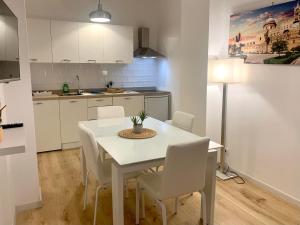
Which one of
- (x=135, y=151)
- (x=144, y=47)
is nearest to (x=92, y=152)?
(x=135, y=151)

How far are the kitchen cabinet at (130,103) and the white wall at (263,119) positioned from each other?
1.59m

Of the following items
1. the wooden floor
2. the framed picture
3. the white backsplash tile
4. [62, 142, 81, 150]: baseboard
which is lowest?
the wooden floor

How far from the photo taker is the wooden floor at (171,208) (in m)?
2.37

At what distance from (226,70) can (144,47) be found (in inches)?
93.3

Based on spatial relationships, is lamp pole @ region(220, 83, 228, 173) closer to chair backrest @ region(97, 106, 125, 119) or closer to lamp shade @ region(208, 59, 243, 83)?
lamp shade @ region(208, 59, 243, 83)

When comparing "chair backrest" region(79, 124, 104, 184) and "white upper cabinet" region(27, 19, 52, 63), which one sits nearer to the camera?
"chair backrest" region(79, 124, 104, 184)

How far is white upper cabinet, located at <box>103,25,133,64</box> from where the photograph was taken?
4.62 metres

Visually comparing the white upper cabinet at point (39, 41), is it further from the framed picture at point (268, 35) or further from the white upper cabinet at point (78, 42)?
the framed picture at point (268, 35)

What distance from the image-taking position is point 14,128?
1.37 metres

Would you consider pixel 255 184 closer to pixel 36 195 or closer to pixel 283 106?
pixel 283 106

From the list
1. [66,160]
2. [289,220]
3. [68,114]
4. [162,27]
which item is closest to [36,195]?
[66,160]

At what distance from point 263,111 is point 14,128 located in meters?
2.53

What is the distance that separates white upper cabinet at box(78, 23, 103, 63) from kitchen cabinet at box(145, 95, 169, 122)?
47.3 inches

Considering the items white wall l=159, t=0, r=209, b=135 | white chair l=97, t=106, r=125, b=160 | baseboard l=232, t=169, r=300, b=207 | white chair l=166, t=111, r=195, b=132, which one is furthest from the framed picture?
white chair l=97, t=106, r=125, b=160
